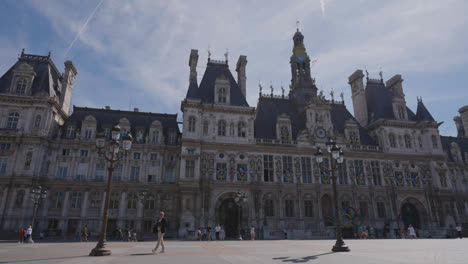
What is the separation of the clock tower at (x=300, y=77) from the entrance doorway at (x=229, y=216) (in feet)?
62.1

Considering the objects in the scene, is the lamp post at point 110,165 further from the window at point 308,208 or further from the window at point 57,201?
the window at point 308,208

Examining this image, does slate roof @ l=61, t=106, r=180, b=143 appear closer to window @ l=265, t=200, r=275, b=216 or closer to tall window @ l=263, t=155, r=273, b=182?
tall window @ l=263, t=155, r=273, b=182

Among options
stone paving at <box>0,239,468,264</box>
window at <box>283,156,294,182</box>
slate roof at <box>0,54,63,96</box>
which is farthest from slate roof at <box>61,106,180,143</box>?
stone paving at <box>0,239,468,264</box>

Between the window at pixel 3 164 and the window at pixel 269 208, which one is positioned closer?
the window at pixel 3 164

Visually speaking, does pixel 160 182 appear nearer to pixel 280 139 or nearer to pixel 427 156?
pixel 280 139

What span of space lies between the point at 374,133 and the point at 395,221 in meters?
13.4

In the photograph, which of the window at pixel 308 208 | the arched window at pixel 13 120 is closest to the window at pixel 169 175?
the window at pixel 308 208

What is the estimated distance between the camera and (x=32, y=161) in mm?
34281

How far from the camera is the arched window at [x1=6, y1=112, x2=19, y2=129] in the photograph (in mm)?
35584

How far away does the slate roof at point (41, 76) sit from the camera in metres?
38.1

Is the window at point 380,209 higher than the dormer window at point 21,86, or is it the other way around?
the dormer window at point 21,86

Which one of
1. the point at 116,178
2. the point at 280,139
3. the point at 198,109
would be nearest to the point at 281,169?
the point at 280,139

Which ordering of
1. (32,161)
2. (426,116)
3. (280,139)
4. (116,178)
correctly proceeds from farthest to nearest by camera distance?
(426,116) < (280,139) < (116,178) < (32,161)

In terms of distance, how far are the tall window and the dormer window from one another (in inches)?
1249
